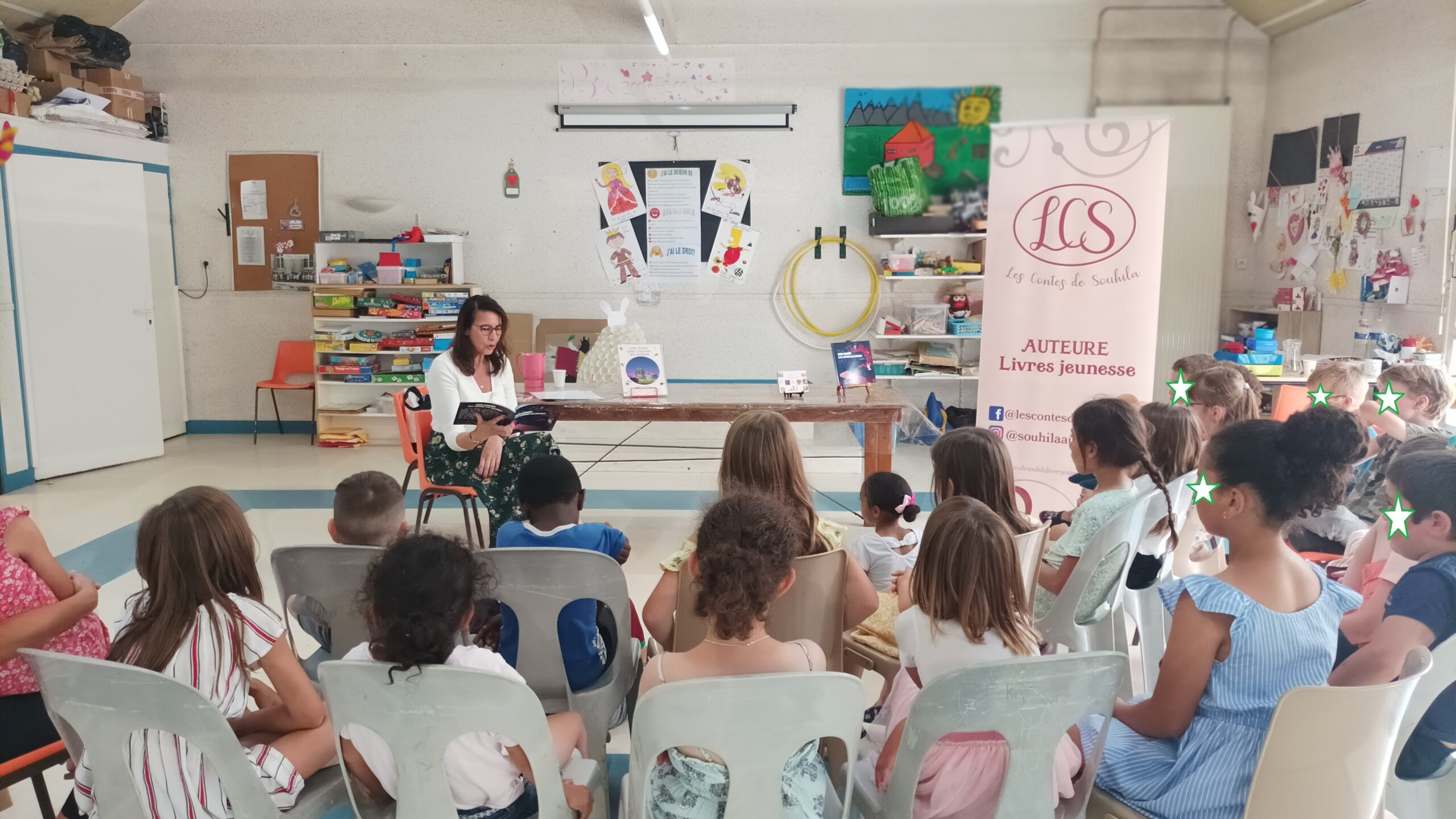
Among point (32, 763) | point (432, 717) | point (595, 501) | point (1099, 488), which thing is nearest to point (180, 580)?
point (32, 763)

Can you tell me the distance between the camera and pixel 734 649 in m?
1.59

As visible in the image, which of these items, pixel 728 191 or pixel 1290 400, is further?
pixel 728 191

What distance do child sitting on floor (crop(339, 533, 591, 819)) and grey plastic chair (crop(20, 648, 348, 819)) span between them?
0.16m

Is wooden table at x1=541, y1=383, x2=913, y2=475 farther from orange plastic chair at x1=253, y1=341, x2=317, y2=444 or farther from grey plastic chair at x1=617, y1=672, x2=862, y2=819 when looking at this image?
orange plastic chair at x1=253, y1=341, x2=317, y2=444

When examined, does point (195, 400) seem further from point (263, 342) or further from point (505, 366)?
point (505, 366)

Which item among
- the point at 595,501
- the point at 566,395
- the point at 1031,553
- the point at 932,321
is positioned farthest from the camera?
the point at 932,321

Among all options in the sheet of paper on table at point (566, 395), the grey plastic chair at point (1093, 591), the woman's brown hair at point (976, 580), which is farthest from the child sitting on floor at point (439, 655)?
the sheet of paper on table at point (566, 395)

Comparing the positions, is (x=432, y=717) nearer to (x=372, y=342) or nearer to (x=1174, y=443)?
(x=1174, y=443)

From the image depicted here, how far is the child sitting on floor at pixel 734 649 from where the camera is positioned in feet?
4.90

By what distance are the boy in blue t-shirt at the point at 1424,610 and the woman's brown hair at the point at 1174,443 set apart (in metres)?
0.88

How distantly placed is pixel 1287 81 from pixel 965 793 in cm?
562

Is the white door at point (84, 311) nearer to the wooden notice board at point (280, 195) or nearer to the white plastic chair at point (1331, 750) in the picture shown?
the wooden notice board at point (280, 195)

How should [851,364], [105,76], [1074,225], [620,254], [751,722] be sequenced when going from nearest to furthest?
[751,722] < [1074,225] < [851,364] < [105,76] < [620,254]

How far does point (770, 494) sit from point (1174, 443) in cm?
123
